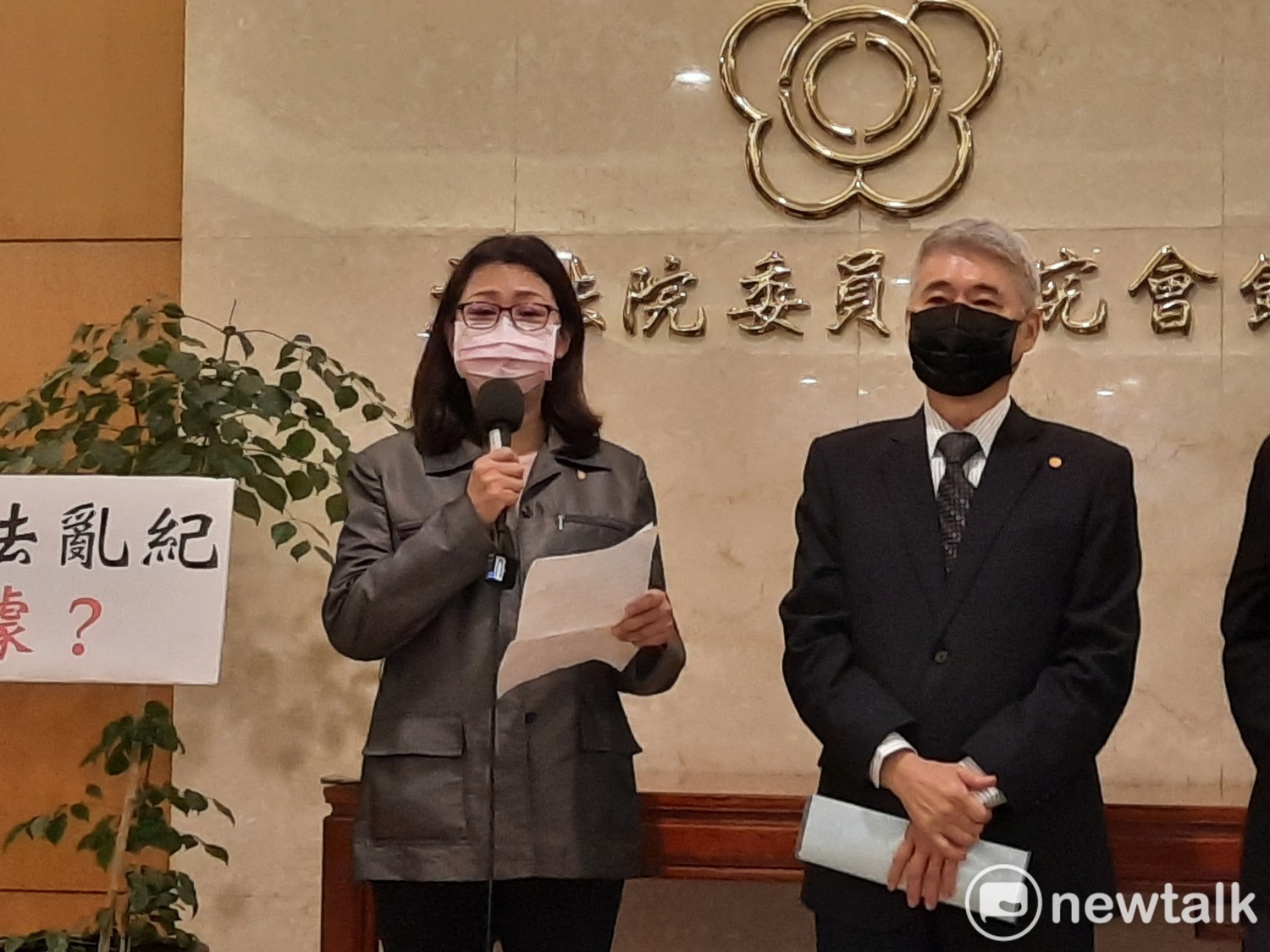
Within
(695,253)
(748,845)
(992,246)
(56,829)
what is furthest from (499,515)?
(695,253)

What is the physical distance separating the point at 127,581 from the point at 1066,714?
1609 mm

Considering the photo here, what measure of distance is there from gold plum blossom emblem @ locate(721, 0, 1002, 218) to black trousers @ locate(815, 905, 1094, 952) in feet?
5.81

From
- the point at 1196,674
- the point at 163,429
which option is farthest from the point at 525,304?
the point at 1196,674

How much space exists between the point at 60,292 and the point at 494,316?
1.90 m

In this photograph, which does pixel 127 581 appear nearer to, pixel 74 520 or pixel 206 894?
pixel 74 520

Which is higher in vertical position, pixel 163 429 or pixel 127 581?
pixel 163 429

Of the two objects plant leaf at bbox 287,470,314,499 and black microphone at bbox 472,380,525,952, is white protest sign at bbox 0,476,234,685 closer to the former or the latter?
plant leaf at bbox 287,470,314,499

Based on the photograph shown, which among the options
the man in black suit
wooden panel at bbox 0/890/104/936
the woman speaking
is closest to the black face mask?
the man in black suit

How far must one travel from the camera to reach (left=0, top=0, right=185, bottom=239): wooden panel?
3.65 meters

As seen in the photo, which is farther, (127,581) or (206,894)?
(206,894)

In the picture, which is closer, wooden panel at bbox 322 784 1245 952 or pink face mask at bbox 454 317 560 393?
pink face mask at bbox 454 317 560 393

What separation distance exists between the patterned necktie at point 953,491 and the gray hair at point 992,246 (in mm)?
212

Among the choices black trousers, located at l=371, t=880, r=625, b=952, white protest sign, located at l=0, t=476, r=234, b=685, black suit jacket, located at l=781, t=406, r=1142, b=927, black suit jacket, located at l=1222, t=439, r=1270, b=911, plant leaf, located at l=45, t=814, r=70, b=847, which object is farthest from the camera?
plant leaf, located at l=45, t=814, r=70, b=847

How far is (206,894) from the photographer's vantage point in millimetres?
3443
